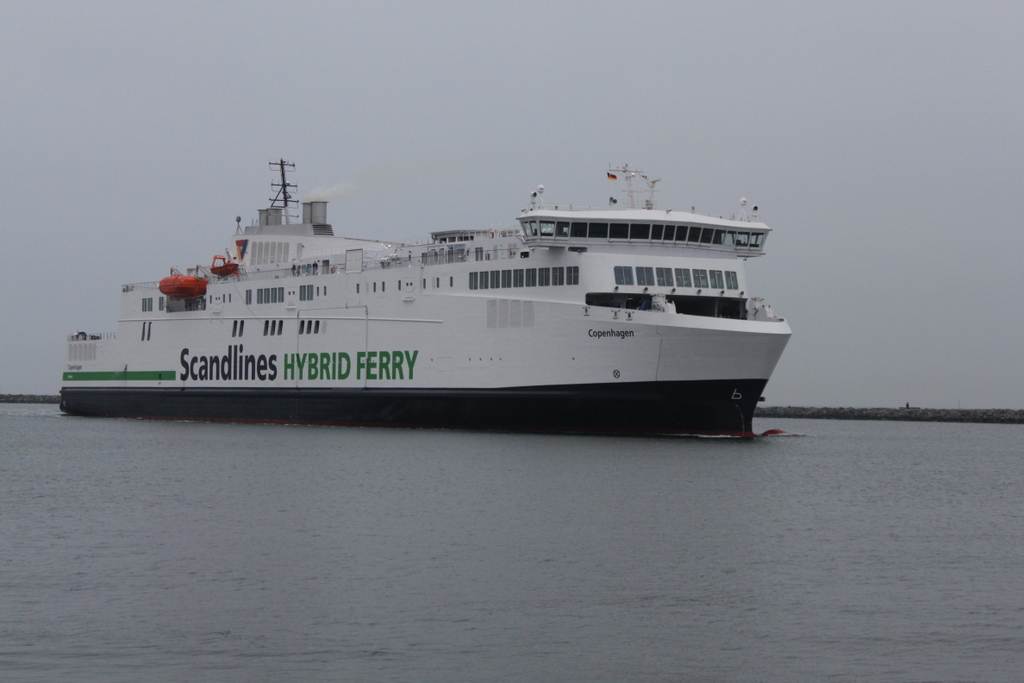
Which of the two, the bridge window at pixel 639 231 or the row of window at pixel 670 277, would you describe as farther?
the bridge window at pixel 639 231

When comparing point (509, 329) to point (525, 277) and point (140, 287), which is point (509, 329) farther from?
point (140, 287)

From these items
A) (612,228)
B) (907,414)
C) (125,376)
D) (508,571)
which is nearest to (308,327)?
(125,376)

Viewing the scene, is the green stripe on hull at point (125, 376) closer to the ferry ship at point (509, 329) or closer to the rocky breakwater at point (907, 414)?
the ferry ship at point (509, 329)

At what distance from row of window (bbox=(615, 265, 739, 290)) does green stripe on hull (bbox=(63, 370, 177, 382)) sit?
23294 mm

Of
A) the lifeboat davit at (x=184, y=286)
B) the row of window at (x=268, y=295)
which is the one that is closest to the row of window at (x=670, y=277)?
the row of window at (x=268, y=295)

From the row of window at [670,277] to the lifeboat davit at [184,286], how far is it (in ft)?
70.6

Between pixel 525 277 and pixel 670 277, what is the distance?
439 cm

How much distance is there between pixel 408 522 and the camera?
20031 millimetres

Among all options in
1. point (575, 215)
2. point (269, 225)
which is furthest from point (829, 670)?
point (269, 225)

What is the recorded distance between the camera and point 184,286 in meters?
49.5

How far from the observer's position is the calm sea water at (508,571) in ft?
39.3

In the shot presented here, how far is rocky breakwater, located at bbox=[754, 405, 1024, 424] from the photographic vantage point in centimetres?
7581

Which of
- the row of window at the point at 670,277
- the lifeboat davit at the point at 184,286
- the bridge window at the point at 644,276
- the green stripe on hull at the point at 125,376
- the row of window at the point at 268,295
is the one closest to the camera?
the row of window at the point at 670,277

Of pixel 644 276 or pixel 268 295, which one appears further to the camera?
pixel 268 295
